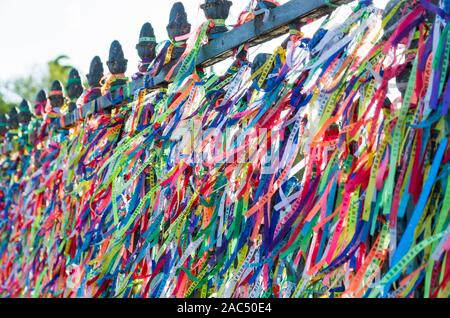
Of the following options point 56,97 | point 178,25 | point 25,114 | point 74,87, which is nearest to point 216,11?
point 178,25

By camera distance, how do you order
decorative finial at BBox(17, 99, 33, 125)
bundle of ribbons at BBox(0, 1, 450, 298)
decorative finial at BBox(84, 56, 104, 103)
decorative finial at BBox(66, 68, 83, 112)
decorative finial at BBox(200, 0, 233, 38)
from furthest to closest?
decorative finial at BBox(17, 99, 33, 125) → decorative finial at BBox(66, 68, 83, 112) → decorative finial at BBox(84, 56, 104, 103) → decorative finial at BBox(200, 0, 233, 38) → bundle of ribbons at BBox(0, 1, 450, 298)

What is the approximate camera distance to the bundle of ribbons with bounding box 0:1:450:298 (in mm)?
1977

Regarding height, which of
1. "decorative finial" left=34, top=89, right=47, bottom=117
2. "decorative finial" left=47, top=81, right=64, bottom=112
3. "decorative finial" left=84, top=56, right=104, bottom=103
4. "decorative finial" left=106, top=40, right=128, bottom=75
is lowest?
"decorative finial" left=34, top=89, right=47, bottom=117

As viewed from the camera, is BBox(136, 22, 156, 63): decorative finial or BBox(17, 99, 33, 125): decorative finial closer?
BBox(136, 22, 156, 63): decorative finial

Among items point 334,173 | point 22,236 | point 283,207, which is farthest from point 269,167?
point 22,236

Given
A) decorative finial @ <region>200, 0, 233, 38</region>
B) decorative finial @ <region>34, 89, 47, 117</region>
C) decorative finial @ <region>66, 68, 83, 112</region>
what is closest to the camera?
decorative finial @ <region>200, 0, 233, 38</region>

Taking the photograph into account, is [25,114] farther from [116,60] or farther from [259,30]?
[259,30]

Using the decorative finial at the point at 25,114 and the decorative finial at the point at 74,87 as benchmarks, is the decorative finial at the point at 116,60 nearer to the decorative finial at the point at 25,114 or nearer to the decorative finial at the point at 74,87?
the decorative finial at the point at 74,87

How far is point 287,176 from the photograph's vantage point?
2.45 meters

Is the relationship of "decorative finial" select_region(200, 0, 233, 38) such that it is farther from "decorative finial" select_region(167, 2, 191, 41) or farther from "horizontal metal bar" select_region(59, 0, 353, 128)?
"decorative finial" select_region(167, 2, 191, 41)

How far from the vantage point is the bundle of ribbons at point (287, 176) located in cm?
198

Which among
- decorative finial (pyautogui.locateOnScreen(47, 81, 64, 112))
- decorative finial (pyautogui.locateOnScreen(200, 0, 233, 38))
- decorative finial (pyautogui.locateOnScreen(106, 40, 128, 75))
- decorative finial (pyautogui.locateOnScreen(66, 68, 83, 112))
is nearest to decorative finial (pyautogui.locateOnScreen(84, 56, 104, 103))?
decorative finial (pyautogui.locateOnScreen(106, 40, 128, 75))

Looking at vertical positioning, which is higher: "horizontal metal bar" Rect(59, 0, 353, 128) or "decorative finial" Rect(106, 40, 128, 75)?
"horizontal metal bar" Rect(59, 0, 353, 128)
